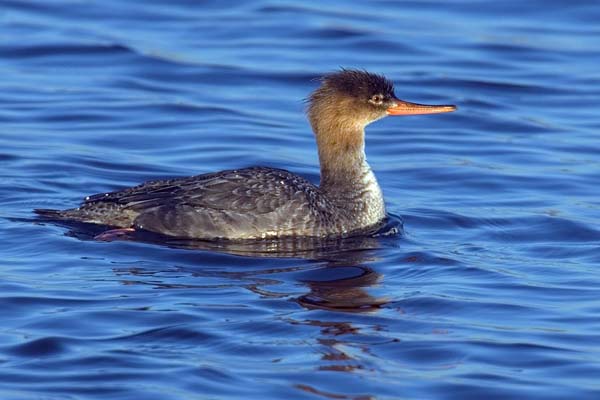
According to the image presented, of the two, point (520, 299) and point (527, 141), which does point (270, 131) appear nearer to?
point (527, 141)

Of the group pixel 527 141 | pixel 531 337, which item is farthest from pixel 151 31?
pixel 531 337

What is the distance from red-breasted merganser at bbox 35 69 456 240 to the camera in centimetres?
1196

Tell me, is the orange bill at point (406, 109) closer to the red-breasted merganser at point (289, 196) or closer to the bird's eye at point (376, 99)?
the red-breasted merganser at point (289, 196)

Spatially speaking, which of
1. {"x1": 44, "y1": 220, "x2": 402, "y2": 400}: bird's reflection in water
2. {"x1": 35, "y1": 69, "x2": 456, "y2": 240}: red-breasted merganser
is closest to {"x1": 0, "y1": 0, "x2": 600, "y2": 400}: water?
{"x1": 44, "y1": 220, "x2": 402, "y2": 400}: bird's reflection in water

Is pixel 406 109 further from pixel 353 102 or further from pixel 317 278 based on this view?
pixel 317 278

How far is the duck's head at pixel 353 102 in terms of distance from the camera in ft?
41.4

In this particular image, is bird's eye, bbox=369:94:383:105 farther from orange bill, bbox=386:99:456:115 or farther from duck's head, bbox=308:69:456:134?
orange bill, bbox=386:99:456:115

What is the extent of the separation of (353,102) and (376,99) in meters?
0.23

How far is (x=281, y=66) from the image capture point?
61.2 ft

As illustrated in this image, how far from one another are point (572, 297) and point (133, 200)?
12.6 ft

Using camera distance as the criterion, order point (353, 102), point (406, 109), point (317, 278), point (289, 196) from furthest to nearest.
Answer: point (406, 109) → point (353, 102) → point (289, 196) → point (317, 278)

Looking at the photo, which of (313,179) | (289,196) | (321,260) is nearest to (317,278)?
(321,260)

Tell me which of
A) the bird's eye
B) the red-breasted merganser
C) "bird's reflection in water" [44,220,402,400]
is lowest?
"bird's reflection in water" [44,220,402,400]

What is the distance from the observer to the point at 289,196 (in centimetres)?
1205
